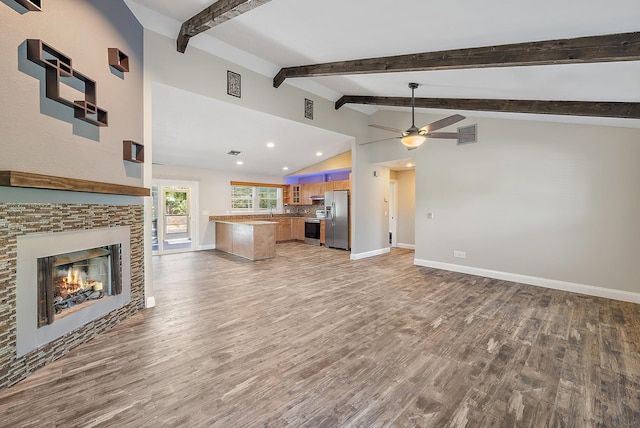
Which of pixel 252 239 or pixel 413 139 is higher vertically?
pixel 413 139

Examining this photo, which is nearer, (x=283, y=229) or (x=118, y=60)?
(x=118, y=60)

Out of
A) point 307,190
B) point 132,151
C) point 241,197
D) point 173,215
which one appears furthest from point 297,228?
point 132,151

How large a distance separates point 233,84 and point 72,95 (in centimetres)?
224

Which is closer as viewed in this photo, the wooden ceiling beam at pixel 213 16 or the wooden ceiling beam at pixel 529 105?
the wooden ceiling beam at pixel 213 16

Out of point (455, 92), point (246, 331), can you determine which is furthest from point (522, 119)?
point (246, 331)

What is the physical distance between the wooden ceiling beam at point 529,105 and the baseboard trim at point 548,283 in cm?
247

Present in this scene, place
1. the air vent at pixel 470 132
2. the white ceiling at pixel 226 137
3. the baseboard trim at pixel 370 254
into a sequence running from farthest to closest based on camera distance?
the baseboard trim at pixel 370 254 → the air vent at pixel 470 132 → the white ceiling at pixel 226 137

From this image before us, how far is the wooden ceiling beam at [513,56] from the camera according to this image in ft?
7.52

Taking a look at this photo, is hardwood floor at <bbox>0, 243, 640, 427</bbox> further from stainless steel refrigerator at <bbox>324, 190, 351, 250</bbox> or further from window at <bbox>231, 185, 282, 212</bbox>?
window at <bbox>231, 185, 282, 212</bbox>

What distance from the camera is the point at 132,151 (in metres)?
3.15

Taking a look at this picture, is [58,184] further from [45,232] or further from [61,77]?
[61,77]

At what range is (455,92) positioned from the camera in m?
4.43

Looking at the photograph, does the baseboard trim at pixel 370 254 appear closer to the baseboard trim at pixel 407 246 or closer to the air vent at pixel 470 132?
the baseboard trim at pixel 407 246

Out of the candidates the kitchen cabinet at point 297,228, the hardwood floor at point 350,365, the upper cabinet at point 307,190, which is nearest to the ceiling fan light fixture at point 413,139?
the hardwood floor at point 350,365
